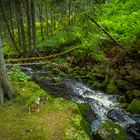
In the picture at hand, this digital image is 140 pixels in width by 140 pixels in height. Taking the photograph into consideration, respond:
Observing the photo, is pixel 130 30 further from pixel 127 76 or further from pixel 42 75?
pixel 42 75

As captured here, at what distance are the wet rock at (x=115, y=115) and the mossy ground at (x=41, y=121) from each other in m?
1.67

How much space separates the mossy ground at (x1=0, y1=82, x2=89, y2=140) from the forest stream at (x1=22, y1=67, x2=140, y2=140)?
963 millimetres

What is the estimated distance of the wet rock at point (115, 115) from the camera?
29.3ft

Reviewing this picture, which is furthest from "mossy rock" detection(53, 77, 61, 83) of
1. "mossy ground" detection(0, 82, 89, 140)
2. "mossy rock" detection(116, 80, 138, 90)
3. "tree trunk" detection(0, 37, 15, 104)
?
"tree trunk" detection(0, 37, 15, 104)

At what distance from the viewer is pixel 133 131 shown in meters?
8.16

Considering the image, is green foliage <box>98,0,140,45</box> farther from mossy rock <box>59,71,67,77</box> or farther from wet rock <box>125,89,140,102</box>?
mossy rock <box>59,71,67,77</box>

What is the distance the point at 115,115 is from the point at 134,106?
0.78 metres

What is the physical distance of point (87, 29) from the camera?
11.3 metres

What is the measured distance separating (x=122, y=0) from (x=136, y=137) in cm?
1457

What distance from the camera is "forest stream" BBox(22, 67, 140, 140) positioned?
8.46 meters

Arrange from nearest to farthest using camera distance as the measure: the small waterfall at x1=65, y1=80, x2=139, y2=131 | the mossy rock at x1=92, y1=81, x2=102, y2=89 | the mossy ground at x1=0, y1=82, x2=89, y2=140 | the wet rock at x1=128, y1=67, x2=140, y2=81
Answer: the mossy ground at x1=0, y1=82, x2=89, y2=140
the small waterfall at x1=65, y1=80, x2=139, y2=131
the wet rock at x1=128, y1=67, x2=140, y2=81
the mossy rock at x1=92, y1=81, x2=102, y2=89

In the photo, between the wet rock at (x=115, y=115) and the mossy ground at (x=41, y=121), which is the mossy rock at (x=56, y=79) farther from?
the mossy ground at (x=41, y=121)

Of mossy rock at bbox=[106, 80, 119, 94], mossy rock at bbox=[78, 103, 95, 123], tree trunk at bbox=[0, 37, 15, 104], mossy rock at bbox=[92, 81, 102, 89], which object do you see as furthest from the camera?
mossy rock at bbox=[92, 81, 102, 89]

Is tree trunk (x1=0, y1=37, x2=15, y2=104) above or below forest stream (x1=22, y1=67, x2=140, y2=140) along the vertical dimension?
above
